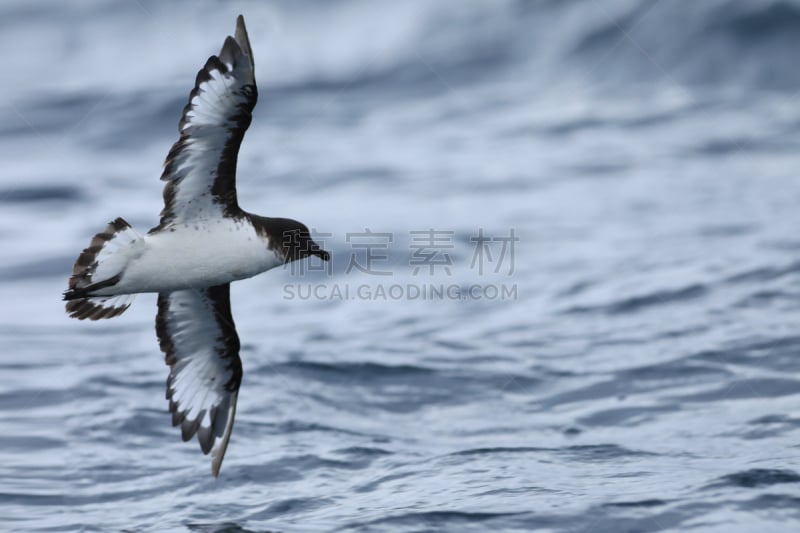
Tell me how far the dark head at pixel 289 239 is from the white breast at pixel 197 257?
0.09 meters

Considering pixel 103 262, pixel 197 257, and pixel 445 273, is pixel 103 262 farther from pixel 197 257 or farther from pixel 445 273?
pixel 445 273

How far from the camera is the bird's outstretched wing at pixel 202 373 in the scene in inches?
356

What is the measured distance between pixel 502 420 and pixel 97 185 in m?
9.87

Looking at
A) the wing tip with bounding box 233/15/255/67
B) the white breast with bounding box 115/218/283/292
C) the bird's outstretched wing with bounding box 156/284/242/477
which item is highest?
the wing tip with bounding box 233/15/255/67

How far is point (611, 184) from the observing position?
19.3 meters

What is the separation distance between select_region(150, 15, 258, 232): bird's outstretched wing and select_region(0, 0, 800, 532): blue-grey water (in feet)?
8.27

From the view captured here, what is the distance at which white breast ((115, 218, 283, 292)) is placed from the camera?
25.6ft

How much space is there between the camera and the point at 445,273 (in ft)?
54.5

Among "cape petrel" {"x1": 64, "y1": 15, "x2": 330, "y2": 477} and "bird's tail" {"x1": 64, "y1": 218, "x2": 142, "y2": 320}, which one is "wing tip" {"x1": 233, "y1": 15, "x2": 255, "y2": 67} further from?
"bird's tail" {"x1": 64, "y1": 218, "x2": 142, "y2": 320}

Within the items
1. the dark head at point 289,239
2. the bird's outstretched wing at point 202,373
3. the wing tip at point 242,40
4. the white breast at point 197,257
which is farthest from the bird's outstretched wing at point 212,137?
the bird's outstretched wing at point 202,373

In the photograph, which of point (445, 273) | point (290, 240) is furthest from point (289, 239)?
point (445, 273)

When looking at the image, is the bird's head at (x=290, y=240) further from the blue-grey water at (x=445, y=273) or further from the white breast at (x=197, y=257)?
the blue-grey water at (x=445, y=273)

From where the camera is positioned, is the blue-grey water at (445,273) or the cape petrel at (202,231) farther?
the blue-grey water at (445,273)

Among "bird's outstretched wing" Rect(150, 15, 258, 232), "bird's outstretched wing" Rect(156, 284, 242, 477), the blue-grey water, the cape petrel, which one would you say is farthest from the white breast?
the blue-grey water
